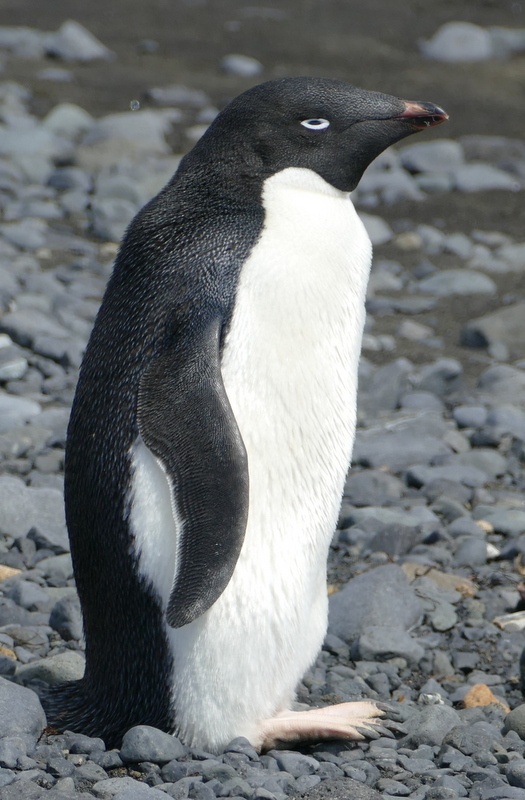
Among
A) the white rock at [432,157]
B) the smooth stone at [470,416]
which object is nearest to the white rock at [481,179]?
the white rock at [432,157]

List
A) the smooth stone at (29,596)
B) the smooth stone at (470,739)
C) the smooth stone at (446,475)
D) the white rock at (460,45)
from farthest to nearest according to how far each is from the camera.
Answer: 1. the white rock at (460,45)
2. the smooth stone at (446,475)
3. the smooth stone at (29,596)
4. the smooth stone at (470,739)

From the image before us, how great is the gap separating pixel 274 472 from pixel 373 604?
88cm

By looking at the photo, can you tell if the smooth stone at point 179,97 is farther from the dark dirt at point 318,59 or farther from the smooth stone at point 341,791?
the smooth stone at point 341,791

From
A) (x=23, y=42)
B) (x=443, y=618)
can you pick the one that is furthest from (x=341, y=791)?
(x=23, y=42)

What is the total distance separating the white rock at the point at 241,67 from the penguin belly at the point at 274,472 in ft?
26.9

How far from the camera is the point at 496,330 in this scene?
19.7 ft

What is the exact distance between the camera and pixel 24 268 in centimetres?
591

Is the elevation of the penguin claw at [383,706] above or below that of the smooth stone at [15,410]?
below

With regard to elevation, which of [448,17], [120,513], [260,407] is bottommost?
[120,513]

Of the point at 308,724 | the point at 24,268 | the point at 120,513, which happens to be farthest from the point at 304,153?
the point at 24,268

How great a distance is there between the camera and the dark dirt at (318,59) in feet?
26.8

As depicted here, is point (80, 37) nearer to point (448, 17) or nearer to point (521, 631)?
point (448, 17)

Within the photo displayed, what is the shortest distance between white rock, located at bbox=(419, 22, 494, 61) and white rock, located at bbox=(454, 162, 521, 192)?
138 inches

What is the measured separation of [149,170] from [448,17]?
22.7 feet
